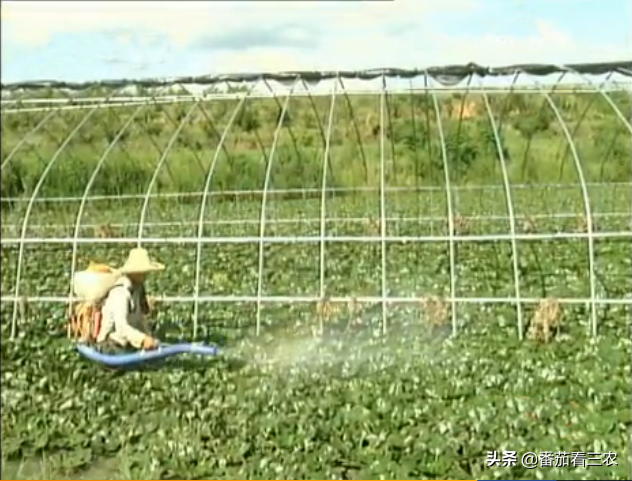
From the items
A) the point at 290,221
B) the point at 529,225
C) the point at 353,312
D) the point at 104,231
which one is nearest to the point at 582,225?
the point at 529,225

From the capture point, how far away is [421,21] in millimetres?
3010

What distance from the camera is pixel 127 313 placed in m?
3.15

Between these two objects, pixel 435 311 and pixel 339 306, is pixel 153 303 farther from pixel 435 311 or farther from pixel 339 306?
pixel 435 311

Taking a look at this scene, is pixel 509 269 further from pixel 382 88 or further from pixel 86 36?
pixel 86 36

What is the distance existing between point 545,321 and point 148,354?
1.15 m

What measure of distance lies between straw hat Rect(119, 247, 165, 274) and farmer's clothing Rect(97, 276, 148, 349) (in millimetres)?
33

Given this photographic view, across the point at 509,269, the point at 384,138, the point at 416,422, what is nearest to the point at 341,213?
the point at 384,138

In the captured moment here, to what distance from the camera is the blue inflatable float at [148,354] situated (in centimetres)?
312

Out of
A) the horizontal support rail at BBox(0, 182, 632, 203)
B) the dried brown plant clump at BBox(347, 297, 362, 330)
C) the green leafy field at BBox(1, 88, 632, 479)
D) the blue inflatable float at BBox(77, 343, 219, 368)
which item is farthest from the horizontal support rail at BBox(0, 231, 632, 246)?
the blue inflatable float at BBox(77, 343, 219, 368)

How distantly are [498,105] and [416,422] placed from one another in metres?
1.05

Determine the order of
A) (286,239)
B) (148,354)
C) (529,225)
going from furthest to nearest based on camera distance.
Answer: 1. (529,225)
2. (286,239)
3. (148,354)

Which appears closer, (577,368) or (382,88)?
(577,368)

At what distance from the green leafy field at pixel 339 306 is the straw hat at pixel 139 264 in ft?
0.13

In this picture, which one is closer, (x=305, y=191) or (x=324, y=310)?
(x=324, y=310)
